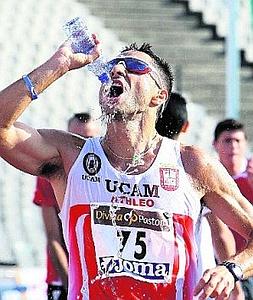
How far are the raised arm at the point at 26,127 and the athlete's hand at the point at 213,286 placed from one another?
0.99 meters

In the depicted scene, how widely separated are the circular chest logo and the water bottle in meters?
0.37

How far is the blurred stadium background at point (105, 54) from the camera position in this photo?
12664mm

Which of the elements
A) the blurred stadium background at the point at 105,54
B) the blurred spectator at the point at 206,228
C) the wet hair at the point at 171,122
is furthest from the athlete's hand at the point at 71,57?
the blurred stadium background at the point at 105,54

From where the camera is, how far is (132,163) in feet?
17.7

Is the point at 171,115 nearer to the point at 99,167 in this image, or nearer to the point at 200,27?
the point at 99,167

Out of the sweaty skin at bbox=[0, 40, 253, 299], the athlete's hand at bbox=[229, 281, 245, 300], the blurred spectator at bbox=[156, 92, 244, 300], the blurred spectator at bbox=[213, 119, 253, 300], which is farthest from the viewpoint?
the blurred spectator at bbox=[213, 119, 253, 300]

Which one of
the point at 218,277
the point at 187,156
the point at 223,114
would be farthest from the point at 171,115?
the point at 223,114

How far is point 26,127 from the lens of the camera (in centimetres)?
532

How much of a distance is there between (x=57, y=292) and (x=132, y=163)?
3.03 m

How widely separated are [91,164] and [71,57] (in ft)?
1.67

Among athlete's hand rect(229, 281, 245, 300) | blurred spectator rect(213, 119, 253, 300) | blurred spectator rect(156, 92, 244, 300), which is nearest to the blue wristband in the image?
blurred spectator rect(156, 92, 244, 300)

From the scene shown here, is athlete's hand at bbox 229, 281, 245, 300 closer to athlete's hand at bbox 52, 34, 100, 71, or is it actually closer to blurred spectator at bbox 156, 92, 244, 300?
blurred spectator at bbox 156, 92, 244, 300

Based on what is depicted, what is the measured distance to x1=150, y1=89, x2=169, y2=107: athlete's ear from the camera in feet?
18.2

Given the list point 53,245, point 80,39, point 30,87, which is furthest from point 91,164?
point 53,245
